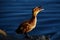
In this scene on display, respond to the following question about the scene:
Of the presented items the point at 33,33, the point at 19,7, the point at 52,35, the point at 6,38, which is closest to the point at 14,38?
the point at 6,38

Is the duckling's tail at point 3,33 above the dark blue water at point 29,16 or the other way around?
the other way around

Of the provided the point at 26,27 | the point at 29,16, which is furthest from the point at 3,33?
the point at 29,16

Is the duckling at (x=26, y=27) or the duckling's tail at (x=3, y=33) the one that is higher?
the duckling at (x=26, y=27)

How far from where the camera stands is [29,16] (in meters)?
1.59

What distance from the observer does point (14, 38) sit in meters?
1.40

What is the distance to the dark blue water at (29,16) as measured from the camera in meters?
1.47

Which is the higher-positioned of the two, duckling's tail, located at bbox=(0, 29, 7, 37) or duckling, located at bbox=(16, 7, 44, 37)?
duckling, located at bbox=(16, 7, 44, 37)

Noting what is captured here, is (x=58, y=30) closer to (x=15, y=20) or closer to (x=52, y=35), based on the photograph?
(x=52, y=35)

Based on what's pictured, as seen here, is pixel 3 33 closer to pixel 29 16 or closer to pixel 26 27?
pixel 26 27

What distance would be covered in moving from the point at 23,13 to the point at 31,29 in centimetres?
30

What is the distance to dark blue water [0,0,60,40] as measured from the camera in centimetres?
147

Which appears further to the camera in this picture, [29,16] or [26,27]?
[29,16]

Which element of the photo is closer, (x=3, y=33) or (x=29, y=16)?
(x=3, y=33)

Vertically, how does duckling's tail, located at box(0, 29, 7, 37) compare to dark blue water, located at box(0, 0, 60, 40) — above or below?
below
